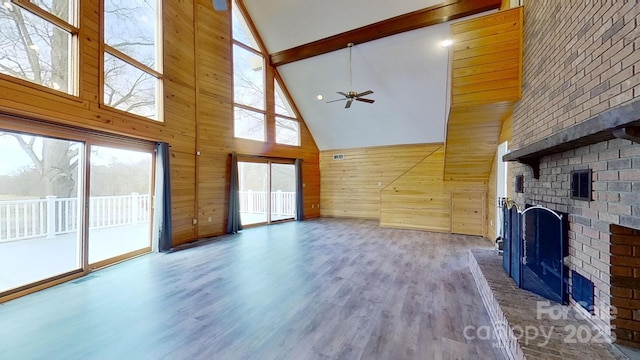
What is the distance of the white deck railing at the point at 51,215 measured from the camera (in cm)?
319

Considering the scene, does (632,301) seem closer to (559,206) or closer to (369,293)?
(559,206)

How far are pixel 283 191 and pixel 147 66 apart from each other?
15.8ft

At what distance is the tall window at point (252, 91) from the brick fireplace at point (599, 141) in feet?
20.3

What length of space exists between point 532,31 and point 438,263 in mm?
3273

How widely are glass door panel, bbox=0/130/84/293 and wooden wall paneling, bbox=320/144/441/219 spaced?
6.77 m

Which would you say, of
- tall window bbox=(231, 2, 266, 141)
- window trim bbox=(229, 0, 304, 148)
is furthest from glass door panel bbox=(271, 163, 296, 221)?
tall window bbox=(231, 2, 266, 141)

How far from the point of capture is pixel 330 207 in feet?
30.6

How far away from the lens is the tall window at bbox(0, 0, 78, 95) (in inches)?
115

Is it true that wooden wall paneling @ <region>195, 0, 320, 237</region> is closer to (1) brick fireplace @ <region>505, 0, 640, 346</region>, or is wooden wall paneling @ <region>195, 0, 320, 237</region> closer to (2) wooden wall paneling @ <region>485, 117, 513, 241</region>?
(2) wooden wall paneling @ <region>485, 117, 513, 241</region>

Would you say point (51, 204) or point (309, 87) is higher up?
point (309, 87)

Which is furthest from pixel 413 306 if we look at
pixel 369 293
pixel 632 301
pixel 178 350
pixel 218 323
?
pixel 178 350

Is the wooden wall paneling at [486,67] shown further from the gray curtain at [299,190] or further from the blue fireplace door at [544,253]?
the gray curtain at [299,190]

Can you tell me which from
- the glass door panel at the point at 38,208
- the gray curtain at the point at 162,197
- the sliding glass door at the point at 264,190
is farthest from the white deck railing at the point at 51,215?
the sliding glass door at the point at 264,190

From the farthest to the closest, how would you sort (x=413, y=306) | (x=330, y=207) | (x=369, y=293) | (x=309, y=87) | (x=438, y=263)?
(x=330, y=207) < (x=309, y=87) < (x=438, y=263) < (x=369, y=293) < (x=413, y=306)
